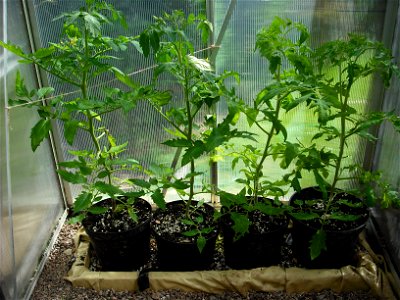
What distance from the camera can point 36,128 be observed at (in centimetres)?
157

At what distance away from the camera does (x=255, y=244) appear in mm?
1890

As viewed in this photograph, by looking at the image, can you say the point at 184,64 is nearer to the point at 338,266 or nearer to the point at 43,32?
the point at 43,32

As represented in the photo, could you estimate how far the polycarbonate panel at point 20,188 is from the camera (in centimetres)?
173

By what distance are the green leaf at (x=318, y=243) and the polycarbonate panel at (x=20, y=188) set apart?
134cm

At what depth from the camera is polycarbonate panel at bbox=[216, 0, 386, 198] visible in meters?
1.98

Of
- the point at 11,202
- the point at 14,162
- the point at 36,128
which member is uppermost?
the point at 36,128

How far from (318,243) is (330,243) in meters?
0.14

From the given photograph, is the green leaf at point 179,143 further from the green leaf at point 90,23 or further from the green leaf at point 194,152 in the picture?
the green leaf at point 90,23

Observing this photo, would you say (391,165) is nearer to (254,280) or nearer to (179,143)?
(254,280)

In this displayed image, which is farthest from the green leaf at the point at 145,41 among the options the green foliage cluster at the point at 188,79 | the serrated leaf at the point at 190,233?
the serrated leaf at the point at 190,233

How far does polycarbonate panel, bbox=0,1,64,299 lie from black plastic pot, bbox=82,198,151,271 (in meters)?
0.32

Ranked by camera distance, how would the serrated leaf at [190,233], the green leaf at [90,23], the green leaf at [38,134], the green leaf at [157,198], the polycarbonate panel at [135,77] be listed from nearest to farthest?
the green leaf at [90,23]
the green leaf at [38,134]
the green leaf at [157,198]
the serrated leaf at [190,233]
the polycarbonate panel at [135,77]

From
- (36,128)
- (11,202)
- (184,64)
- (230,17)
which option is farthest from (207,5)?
(11,202)

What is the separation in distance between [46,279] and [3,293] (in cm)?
31
